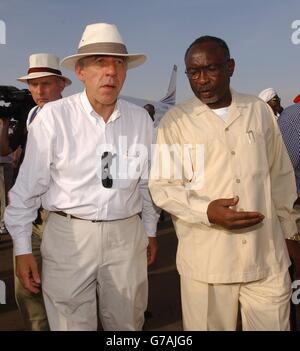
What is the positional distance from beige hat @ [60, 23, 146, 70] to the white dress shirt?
0.20 metres

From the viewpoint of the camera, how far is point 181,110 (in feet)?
7.88

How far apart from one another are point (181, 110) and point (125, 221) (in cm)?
63

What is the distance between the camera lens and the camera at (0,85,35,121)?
384cm

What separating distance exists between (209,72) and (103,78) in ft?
1.70

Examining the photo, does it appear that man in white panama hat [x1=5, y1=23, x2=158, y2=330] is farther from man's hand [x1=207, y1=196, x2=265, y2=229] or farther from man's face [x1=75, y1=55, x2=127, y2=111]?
man's hand [x1=207, y1=196, x2=265, y2=229]

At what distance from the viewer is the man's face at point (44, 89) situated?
11.9 ft

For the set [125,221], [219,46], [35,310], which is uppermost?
[219,46]

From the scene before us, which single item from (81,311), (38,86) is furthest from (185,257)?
(38,86)

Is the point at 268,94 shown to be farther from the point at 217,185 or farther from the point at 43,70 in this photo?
the point at 217,185

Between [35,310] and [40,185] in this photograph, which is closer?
[40,185]

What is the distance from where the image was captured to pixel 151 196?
2.44 m

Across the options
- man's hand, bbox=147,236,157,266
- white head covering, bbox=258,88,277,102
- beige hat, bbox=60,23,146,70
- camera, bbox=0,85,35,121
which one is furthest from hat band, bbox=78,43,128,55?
white head covering, bbox=258,88,277,102

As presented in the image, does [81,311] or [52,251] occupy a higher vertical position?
[52,251]
